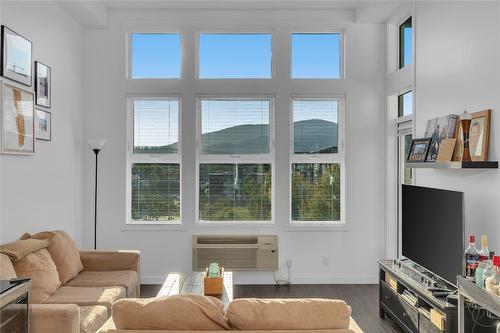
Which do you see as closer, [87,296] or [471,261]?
[471,261]

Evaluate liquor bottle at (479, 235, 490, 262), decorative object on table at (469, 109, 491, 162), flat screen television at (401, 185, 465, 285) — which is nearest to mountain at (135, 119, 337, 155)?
flat screen television at (401, 185, 465, 285)

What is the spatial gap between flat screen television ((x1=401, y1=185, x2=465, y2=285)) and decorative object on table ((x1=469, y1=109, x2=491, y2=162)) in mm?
329

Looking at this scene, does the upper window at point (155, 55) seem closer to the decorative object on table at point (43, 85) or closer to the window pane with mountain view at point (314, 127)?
the decorative object on table at point (43, 85)

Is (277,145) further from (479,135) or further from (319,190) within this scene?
(479,135)

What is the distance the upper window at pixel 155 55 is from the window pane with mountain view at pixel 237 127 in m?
0.72

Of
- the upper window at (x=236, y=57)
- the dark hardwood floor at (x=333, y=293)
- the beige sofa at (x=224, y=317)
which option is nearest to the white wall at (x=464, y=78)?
the dark hardwood floor at (x=333, y=293)

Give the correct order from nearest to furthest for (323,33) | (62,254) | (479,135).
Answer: (479,135) < (62,254) < (323,33)

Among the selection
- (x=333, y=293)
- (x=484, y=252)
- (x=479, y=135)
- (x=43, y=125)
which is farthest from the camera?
(x=333, y=293)

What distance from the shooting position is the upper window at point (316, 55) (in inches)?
200

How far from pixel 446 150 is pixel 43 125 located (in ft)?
12.0

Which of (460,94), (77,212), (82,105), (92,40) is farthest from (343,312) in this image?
(92,40)

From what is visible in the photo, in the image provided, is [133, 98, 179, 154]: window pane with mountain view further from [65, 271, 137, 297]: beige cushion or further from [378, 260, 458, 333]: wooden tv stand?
[378, 260, 458, 333]: wooden tv stand

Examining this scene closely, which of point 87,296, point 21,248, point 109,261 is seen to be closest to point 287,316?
point 87,296

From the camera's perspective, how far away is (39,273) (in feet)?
9.96
